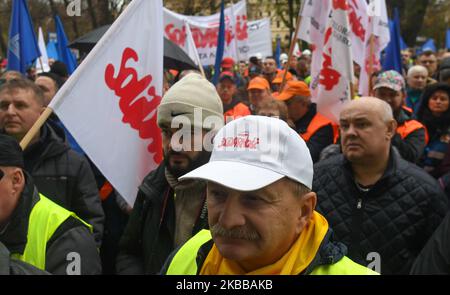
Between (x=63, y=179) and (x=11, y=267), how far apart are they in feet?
5.20

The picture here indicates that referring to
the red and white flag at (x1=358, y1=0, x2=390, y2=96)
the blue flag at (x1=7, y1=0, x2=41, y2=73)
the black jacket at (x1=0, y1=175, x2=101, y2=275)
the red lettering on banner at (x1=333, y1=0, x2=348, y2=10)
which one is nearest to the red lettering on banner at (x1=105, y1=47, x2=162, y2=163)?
the black jacket at (x1=0, y1=175, x2=101, y2=275)

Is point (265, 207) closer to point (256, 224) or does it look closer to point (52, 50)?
point (256, 224)

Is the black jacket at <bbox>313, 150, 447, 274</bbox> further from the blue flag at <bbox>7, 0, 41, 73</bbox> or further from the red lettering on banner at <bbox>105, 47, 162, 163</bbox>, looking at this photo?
the blue flag at <bbox>7, 0, 41, 73</bbox>

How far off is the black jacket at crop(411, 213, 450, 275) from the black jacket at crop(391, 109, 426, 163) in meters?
1.96

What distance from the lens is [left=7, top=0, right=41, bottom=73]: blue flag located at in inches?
241

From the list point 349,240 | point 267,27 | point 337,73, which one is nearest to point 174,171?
point 349,240

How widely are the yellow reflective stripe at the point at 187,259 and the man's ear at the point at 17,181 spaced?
791 millimetres

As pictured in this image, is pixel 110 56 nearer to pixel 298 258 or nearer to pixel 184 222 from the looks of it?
pixel 184 222

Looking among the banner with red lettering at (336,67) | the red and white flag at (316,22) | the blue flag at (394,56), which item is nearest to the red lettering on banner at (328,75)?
the banner with red lettering at (336,67)

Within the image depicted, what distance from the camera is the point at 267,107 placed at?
4.77m

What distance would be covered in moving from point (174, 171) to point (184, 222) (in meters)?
→ 0.24

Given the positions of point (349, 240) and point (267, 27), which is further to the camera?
point (267, 27)

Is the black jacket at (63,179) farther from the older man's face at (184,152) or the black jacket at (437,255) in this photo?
the black jacket at (437,255)
